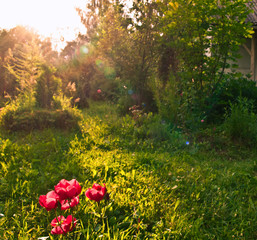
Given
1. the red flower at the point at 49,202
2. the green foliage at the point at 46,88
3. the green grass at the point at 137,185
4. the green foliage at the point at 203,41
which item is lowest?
the green grass at the point at 137,185

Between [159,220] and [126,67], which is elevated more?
[126,67]

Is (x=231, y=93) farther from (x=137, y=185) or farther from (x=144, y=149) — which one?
(x=137, y=185)

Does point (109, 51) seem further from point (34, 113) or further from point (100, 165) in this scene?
point (100, 165)

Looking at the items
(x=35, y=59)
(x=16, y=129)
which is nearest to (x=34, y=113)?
(x=16, y=129)

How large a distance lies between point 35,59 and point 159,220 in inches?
206

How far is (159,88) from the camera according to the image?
261 inches

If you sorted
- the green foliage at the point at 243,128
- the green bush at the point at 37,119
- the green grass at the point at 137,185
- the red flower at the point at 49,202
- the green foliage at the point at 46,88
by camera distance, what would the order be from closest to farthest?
the red flower at the point at 49,202
the green grass at the point at 137,185
the green foliage at the point at 243,128
the green bush at the point at 37,119
the green foliage at the point at 46,88

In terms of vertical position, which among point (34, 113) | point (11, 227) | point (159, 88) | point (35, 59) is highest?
point (35, 59)

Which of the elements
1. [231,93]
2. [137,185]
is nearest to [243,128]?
[231,93]

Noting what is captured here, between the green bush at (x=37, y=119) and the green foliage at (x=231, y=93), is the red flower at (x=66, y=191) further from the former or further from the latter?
the green foliage at (x=231, y=93)

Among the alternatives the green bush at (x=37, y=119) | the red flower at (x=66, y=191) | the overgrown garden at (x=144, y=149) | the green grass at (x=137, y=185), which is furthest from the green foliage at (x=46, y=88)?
the red flower at (x=66, y=191)

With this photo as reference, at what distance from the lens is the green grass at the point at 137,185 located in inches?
74.5

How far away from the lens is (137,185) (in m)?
2.48

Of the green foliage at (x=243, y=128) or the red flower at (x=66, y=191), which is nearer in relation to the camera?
the red flower at (x=66, y=191)
